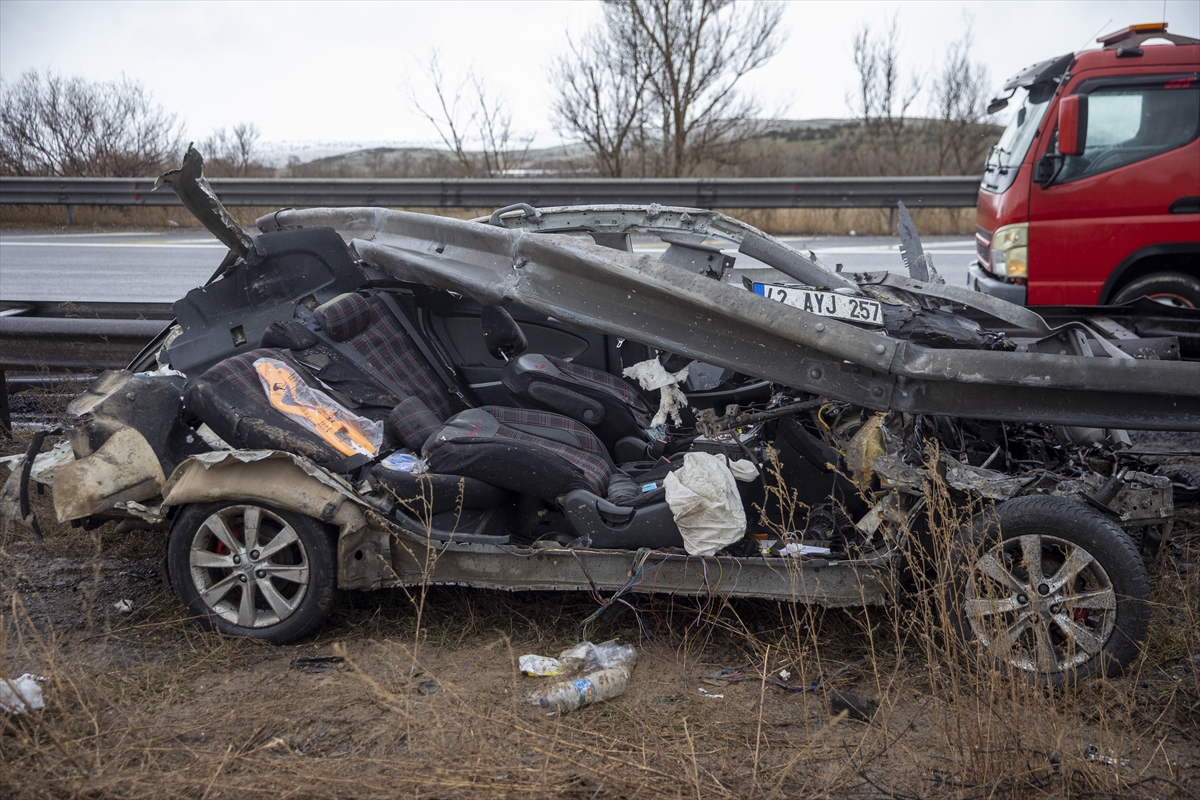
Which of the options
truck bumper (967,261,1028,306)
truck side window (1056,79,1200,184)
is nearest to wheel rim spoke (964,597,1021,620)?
truck bumper (967,261,1028,306)

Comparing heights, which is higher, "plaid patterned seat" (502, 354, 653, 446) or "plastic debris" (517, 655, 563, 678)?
"plaid patterned seat" (502, 354, 653, 446)

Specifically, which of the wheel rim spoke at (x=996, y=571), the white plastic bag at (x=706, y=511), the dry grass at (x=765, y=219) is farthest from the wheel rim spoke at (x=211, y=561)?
the dry grass at (x=765, y=219)

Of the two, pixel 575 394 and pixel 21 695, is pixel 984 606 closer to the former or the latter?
pixel 575 394

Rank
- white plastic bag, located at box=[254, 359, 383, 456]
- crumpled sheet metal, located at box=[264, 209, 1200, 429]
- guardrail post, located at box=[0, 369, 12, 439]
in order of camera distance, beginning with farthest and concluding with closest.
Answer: guardrail post, located at box=[0, 369, 12, 439] → white plastic bag, located at box=[254, 359, 383, 456] → crumpled sheet metal, located at box=[264, 209, 1200, 429]

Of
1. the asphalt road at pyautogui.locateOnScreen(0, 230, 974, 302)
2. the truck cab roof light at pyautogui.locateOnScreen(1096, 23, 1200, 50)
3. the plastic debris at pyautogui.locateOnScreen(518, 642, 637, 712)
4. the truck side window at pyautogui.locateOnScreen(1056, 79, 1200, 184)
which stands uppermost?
the truck cab roof light at pyautogui.locateOnScreen(1096, 23, 1200, 50)

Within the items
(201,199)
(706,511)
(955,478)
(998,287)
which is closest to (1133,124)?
(998,287)

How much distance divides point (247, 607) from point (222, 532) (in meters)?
0.31

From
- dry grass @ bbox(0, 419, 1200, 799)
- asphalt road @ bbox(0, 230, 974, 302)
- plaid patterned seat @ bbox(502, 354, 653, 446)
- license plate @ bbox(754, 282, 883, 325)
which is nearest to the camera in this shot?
dry grass @ bbox(0, 419, 1200, 799)

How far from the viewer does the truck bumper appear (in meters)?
7.54

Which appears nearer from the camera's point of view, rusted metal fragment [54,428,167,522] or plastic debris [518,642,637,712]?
plastic debris [518,642,637,712]

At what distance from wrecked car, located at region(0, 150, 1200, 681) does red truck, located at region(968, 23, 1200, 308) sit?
12.7ft

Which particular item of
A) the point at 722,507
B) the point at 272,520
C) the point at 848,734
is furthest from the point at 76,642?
the point at 848,734

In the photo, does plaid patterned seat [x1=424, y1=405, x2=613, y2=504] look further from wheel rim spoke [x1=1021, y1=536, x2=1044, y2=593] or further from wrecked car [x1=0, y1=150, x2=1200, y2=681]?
wheel rim spoke [x1=1021, y1=536, x2=1044, y2=593]

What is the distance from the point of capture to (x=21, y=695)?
287 centimetres
